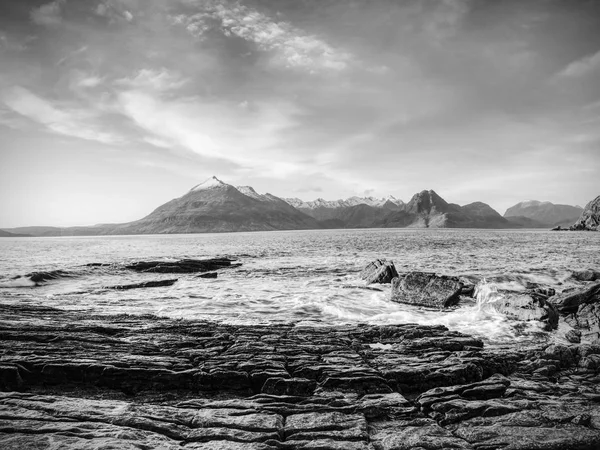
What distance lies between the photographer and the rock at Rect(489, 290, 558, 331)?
1605cm

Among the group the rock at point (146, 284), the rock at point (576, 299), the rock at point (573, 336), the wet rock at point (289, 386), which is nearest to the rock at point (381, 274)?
the rock at point (576, 299)

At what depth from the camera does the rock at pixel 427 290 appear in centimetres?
A: 2088

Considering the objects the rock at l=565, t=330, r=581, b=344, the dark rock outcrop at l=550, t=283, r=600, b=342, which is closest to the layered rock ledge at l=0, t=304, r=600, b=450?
the rock at l=565, t=330, r=581, b=344

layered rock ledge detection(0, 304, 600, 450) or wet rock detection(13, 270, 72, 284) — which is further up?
layered rock ledge detection(0, 304, 600, 450)

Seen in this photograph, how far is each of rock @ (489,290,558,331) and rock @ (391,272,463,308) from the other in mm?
2505

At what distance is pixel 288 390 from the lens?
334 inches

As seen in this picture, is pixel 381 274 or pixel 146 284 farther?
pixel 146 284

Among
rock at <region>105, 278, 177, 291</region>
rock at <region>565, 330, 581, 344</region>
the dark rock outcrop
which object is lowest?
rock at <region>105, 278, 177, 291</region>

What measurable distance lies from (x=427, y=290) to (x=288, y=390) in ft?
52.8

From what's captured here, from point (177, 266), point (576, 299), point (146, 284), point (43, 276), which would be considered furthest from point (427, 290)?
point (43, 276)

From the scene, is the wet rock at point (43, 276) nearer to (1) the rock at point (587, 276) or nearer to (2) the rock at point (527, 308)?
(2) the rock at point (527, 308)

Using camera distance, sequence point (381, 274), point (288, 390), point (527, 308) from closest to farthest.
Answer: point (288, 390) < point (527, 308) < point (381, 274)

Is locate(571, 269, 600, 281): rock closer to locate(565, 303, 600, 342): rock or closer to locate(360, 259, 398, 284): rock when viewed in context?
locate(565, 303, 600, 342): rock

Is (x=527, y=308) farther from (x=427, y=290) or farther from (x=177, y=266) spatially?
(x=177, y=266)
